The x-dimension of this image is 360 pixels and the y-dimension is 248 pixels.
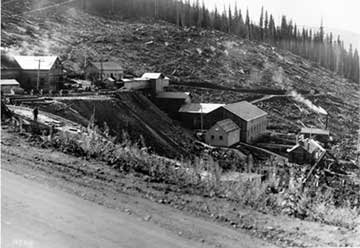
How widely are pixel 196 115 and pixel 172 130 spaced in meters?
5.17

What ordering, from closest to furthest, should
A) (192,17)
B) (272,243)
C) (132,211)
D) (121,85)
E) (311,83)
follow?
(272,243) → (132,211) → (121,85) → (311,83) → (192,17)

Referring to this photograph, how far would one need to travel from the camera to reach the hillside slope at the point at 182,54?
5378cm

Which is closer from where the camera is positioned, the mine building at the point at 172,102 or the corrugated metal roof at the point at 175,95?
the mine building at the point at 172,102

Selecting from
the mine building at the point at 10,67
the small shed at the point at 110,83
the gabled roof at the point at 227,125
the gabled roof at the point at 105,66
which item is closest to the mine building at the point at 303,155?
the gabled roof at the point at 227,125

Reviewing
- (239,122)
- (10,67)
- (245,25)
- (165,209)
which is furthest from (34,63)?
(245,25)

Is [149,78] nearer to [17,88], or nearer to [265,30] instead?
[17,88]

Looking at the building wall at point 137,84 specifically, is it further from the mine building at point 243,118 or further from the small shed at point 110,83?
the mine building at point 243,118

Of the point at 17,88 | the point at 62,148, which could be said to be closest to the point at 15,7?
the point at 17,88

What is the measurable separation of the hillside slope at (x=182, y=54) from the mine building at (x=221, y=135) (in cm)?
1254

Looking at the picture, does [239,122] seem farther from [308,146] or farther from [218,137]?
[308,146]

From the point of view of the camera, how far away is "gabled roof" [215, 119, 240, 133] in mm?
33244

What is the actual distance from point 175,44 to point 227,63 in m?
9.77

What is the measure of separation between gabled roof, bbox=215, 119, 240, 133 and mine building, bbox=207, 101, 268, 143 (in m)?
0.83

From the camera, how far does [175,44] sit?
72938 millimetres
